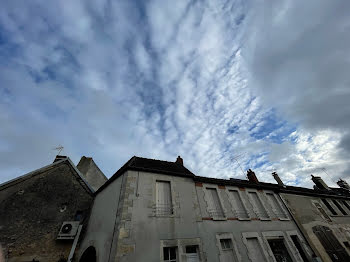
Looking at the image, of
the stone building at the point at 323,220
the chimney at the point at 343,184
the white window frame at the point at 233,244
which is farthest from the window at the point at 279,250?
the chimney at the point at 343,184

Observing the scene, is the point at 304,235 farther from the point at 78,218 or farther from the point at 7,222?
the point at 7,222

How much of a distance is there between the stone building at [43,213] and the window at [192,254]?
593 centimetres

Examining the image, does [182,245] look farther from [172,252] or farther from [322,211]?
[322,211]

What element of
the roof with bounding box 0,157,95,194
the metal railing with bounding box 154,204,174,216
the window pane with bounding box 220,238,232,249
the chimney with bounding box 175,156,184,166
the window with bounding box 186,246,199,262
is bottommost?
the window with bounding box 186,246,199,262

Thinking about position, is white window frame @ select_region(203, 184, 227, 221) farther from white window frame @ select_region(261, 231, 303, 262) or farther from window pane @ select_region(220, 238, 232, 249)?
white window frame @ select_region(261, 231, 303, 262)

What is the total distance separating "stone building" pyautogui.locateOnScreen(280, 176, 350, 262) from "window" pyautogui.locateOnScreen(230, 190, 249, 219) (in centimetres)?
421

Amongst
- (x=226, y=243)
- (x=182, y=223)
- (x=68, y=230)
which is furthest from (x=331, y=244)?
(x=68, y=230)

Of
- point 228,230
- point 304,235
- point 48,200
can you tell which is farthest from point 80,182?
point 304,235

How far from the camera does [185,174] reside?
406 inches

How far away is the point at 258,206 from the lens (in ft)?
37.9

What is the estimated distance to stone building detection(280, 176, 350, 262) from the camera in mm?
11334

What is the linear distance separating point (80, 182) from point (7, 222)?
371 centimetres

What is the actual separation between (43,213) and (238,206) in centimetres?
1121

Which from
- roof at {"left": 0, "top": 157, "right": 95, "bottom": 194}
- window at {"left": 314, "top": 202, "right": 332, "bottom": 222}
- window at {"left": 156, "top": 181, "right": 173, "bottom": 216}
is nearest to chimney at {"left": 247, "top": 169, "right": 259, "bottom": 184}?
window at {"left": 314, "top": 202, "right": 332, "bottom": 222}
